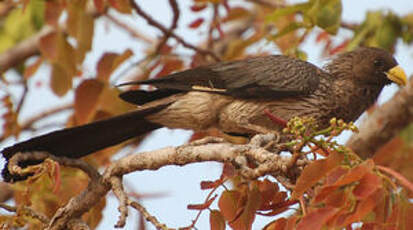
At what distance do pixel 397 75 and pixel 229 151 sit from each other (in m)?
2.06

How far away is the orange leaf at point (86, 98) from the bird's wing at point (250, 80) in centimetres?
46

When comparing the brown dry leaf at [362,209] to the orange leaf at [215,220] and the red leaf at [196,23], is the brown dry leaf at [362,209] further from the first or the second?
the red leaf at [196,23]

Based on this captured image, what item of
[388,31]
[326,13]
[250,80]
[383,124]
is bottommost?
[383,124]

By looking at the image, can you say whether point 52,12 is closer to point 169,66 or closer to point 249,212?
point 169,66

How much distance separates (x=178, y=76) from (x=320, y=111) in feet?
3.07

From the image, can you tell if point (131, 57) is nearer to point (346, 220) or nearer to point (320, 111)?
point (320, 111)

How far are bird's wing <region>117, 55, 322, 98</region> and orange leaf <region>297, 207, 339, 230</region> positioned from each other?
6.91 ft

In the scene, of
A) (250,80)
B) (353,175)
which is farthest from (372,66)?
(353,175)

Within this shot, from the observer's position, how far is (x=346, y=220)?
193cm

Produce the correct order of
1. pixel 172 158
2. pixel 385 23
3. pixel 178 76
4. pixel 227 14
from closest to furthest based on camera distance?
1. pixel 172 158
2. pixel 178 76
3. pixel 385 23
4. pixel 227 14

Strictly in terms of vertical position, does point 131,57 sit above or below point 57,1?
below

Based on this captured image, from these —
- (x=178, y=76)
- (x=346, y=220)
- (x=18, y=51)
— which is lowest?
(x=18, y=51)

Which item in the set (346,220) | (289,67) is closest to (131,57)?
(289,67)

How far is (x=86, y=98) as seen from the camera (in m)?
4.04
